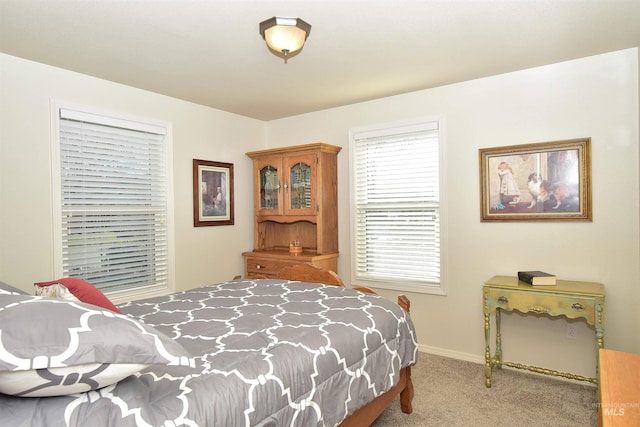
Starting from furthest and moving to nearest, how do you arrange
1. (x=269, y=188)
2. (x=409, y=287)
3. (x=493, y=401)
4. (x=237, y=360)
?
(x=269, y=188) → (x=409, y=287) → (x=493, y=401) → (x=237, y=360)

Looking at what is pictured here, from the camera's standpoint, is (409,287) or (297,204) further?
(297,204)

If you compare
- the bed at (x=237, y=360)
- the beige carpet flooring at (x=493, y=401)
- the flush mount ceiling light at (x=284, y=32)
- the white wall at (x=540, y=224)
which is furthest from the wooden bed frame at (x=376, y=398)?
the flush mount ceiling light at (x=284, y=32)

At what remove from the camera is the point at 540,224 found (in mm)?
3119

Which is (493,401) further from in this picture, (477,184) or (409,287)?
(477,184)

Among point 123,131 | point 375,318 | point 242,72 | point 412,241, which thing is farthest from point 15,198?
point 412,241

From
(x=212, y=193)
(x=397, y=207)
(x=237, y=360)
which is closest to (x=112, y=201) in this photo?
(x=212, y=193)

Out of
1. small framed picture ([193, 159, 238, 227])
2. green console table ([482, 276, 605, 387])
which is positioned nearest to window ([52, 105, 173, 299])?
small framed picture ([193, 159, 238, 227])

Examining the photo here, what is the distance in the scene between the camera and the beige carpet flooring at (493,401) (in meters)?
2.46

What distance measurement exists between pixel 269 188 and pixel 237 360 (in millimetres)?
3072

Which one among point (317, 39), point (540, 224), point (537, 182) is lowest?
point (540, 224)

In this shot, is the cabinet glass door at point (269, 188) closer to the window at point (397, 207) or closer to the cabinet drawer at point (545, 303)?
the window at point (397, 207)

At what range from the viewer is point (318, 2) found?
2.10 m

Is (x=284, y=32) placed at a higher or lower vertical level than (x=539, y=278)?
higher

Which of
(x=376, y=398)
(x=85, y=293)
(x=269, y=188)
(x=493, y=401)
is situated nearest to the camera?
(x=85, y=293)
